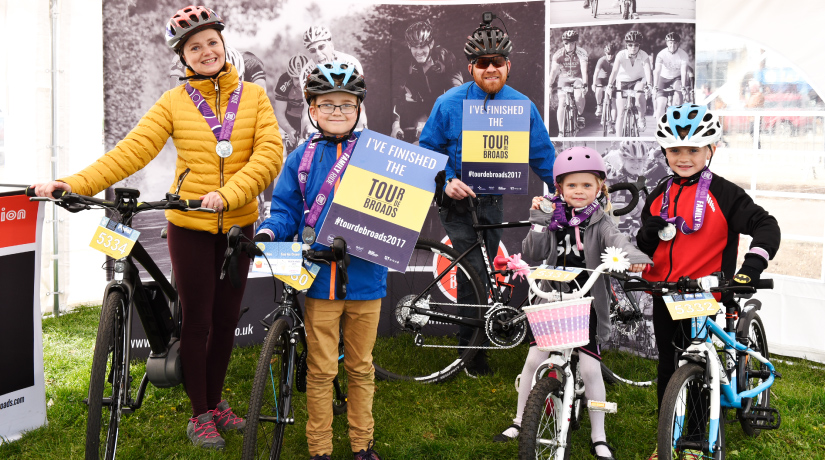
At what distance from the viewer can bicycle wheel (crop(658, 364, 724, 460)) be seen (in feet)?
9.66

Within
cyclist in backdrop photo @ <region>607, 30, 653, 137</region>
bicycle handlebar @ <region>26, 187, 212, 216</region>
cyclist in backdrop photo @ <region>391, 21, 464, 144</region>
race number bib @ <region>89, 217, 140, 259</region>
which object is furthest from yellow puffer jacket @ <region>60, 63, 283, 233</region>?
cyclist in backdrop photo @ <region>607, 30, 653, 137</region>

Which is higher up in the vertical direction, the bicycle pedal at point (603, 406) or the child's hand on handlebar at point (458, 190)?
the child's hand on handlebar at point (458, 190)

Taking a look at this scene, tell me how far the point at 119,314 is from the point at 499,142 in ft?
8.88

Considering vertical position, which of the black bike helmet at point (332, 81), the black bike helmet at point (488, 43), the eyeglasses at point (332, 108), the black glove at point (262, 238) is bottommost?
the black glove at point (262, 238)

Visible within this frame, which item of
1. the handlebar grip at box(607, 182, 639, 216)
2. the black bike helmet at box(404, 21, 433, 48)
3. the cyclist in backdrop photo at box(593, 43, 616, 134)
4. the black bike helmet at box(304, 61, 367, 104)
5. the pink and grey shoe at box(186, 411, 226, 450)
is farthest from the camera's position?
the black bike helmet at box(404, 21, 433, 48)

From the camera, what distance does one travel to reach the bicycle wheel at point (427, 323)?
15.6ft

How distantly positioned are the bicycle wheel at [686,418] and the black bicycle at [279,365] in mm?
1587

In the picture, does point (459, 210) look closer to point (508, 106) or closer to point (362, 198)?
point (508, 106)

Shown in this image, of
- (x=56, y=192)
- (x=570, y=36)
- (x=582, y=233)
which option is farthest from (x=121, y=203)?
(x=570, y=36)

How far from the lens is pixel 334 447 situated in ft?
12.5

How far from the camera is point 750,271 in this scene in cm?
289

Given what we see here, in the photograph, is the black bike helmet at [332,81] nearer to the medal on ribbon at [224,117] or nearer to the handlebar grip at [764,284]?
the medal on ribbon at [224,117]

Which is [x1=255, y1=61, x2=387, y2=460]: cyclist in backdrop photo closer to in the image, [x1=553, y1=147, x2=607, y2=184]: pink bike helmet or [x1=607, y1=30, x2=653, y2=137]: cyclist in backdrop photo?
[x1=553, y1=147, x2=607, y2=184]: pink bike helmet

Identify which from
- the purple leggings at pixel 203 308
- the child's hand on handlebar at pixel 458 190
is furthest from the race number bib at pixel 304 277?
the child's hand on handlebar at pixel 458 190
